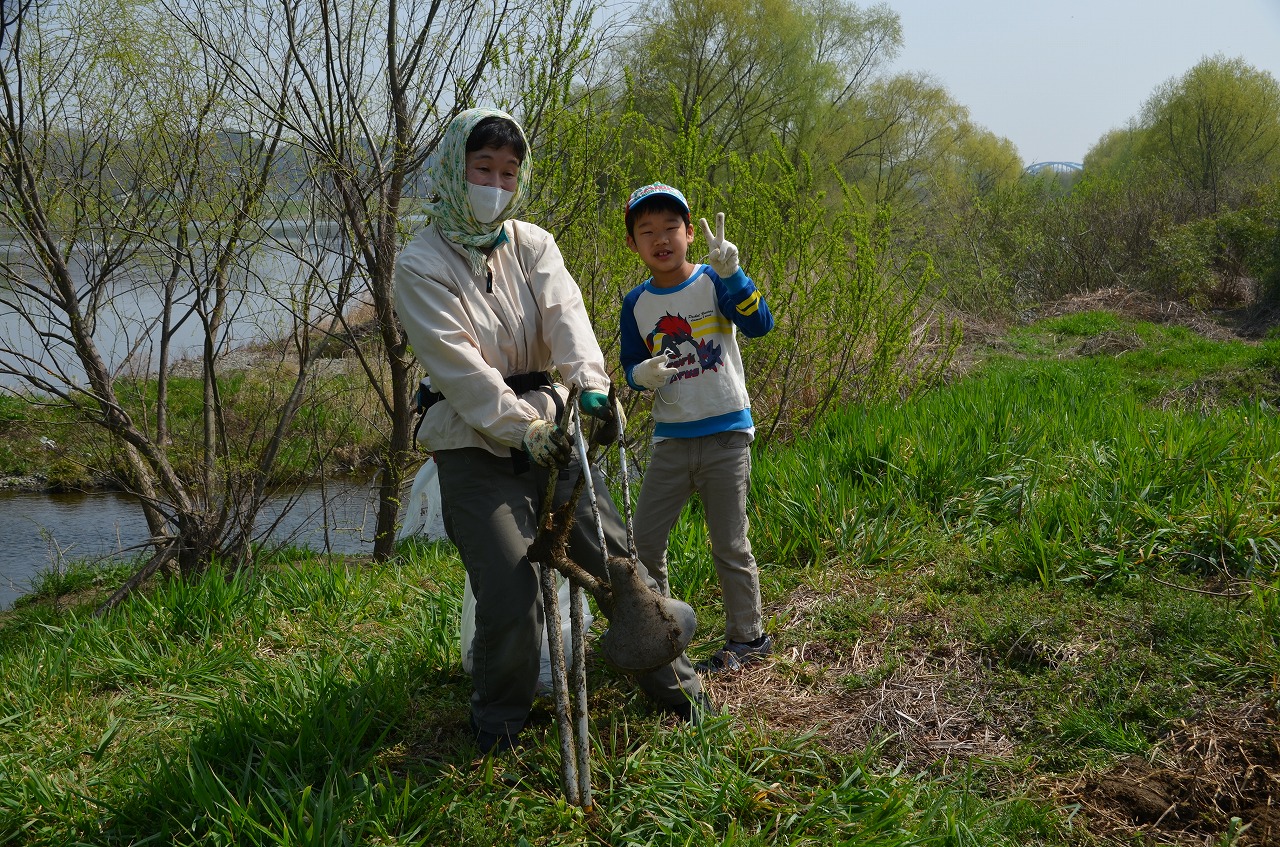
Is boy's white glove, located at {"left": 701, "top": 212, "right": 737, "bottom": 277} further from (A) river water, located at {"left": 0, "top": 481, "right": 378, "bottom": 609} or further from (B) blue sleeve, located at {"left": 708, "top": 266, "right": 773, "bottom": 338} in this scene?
(A) river water, located at {"left": 0, "top": 481, "right": 378, "bottom": 609}

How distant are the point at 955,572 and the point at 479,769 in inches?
78.6

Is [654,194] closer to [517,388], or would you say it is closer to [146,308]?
[517,388]

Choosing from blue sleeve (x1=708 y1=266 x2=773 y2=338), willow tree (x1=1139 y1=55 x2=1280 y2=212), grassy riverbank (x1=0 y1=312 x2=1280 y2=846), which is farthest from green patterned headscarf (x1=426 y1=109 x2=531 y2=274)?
willow tree (x1=1139 y1=55 x2=1280 y2=212)

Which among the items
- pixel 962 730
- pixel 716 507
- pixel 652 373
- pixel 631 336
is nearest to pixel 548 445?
pixel 652 373

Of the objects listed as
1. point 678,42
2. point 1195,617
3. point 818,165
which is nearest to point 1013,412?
point 1195,617

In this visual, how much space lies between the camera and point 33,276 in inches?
204

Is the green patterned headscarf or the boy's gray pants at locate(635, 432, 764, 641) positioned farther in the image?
the boy's gray pants at locate(635, 432, 764, 641)

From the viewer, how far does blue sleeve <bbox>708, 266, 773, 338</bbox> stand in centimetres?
302

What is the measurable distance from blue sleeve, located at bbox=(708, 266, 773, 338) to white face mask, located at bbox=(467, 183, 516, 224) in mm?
886

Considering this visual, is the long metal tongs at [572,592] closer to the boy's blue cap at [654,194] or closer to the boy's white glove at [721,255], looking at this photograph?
the boy's white glove at [721,255]

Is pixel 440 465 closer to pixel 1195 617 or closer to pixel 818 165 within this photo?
pixel 1195 617

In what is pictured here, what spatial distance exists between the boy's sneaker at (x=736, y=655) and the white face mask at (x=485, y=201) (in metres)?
1.65

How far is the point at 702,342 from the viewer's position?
3102 millimetres

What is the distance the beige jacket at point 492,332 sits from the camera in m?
2.34
